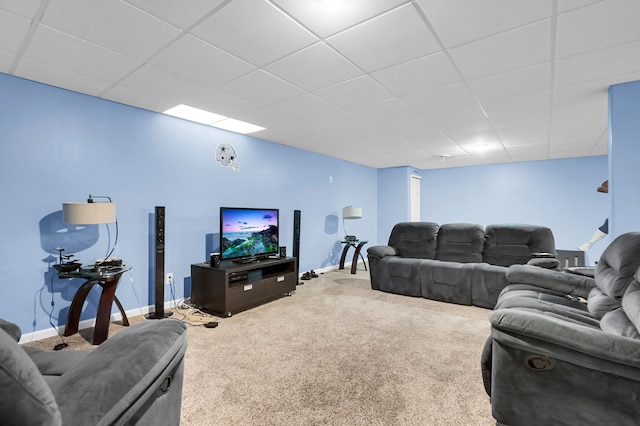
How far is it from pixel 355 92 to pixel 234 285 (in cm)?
252

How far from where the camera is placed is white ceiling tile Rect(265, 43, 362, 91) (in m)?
2.24

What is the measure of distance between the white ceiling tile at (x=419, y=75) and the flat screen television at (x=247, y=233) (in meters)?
2.35

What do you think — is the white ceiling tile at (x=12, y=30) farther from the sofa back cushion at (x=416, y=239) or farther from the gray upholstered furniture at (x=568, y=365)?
the sofa back cushion at (x=416, y=239)

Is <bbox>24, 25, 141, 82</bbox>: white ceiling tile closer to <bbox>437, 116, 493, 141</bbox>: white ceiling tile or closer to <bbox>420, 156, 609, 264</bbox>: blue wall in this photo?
<bbox>437, 116, 493, 141</bbox>: white ceiling tile

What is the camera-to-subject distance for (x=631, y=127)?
266 cm

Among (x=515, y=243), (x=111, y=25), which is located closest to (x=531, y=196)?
(x=515, y=243)

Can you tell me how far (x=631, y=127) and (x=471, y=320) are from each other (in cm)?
237

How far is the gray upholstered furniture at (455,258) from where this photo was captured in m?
3.86

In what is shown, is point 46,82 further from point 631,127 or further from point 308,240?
point 631,127

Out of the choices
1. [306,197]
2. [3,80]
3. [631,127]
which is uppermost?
[3,80]

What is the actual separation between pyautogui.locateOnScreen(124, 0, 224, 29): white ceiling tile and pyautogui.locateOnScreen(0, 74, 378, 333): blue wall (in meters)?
1.86

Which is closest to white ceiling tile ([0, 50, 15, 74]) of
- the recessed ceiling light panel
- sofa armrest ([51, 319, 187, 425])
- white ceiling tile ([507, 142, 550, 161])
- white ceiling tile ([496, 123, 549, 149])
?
the recessed ceiling light panel

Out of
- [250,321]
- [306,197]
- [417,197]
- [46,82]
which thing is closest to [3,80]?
[46,82]

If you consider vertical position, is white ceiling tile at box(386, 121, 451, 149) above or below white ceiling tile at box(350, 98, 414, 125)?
below
